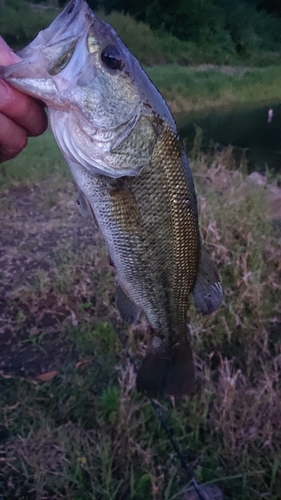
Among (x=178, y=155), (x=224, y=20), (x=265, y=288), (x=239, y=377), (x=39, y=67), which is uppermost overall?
(x=224, y=20)

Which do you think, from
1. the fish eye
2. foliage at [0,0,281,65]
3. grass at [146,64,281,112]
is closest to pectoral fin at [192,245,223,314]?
the fish eye

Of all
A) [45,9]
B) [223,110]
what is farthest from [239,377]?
[45,9]

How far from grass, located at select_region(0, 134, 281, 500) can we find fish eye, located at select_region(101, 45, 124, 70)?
154 centimetres

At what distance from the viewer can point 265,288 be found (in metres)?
3.14

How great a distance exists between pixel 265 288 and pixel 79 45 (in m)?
2.30

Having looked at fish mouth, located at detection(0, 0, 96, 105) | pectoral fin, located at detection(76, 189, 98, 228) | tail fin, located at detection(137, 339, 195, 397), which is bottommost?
tail fin, located at detection(137, 339, 195, 397)

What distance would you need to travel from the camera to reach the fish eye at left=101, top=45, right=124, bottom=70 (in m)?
1.31

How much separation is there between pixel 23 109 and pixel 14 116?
0.12 ft

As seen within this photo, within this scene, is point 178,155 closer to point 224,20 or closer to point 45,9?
point 45,9

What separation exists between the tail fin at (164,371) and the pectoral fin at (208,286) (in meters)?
0.22

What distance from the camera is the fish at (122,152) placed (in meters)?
1.24

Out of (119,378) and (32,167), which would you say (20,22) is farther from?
(119,378)

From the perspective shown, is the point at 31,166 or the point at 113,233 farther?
the point at 31,166

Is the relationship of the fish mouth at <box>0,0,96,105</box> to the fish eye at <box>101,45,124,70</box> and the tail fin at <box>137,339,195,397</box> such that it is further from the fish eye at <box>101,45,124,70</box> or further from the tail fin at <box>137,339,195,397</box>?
the tail fin at <box>137,339,195,397</box>
